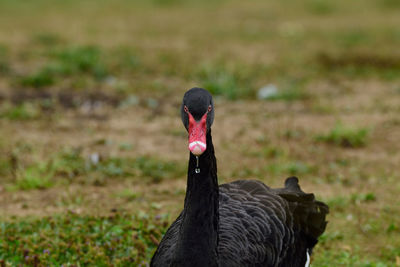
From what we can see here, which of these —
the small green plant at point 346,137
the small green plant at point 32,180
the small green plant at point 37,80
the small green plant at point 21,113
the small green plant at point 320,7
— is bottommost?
the small green plant at point 32,180

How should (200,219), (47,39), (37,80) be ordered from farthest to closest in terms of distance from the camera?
(47,39)
(37,80)
(200,219)

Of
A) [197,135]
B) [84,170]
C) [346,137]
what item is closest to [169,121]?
[84,170]

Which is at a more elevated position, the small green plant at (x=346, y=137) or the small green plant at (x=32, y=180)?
the small green plant at (x=346, y=137)

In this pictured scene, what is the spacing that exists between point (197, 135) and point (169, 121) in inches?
204

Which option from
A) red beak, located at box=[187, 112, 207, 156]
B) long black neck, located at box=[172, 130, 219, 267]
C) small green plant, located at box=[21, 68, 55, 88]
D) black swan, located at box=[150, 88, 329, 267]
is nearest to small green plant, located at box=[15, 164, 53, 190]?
black swan, located at box=[150, 88, 329, 267]

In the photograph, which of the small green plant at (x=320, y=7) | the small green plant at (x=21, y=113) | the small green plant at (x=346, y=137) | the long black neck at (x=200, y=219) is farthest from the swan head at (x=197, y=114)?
the small green plant at (x=320, y=7)

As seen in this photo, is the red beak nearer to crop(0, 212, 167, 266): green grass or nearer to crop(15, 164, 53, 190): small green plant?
crop(0, 212, 167, 266): green grass

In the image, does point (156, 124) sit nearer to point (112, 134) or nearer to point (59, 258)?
point (112, 134)

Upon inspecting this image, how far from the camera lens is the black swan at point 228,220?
3.53 m

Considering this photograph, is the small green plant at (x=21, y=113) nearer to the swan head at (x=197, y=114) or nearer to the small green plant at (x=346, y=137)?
the small green plant at (x=346, y=137)

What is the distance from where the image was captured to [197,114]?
3371 mm

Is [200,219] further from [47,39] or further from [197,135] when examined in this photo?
[47,39]

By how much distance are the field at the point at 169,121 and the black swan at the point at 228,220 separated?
2.59 ft

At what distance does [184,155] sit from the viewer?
23.7 ft
